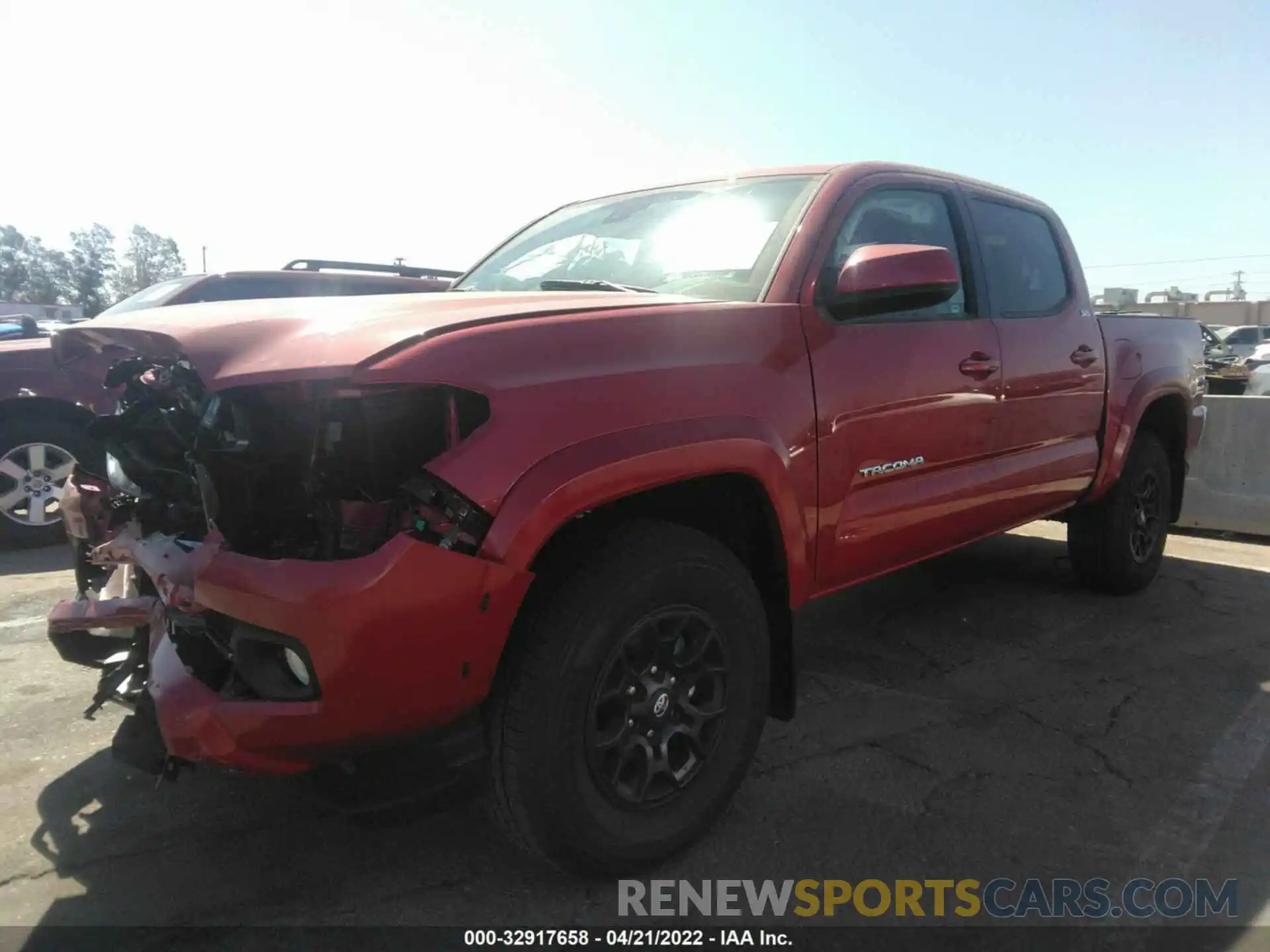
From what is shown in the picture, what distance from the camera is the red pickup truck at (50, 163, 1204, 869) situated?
1948 millimetres

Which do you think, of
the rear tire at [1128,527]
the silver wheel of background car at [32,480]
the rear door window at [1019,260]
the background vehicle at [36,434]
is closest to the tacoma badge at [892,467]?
the rear door window at [1019,260]

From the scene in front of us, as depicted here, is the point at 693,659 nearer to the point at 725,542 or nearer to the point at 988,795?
the point at 725,542

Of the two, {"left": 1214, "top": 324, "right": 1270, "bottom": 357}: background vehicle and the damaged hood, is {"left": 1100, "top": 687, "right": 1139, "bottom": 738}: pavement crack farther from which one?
{"left": 1214, "top": 324, "right": 1270, "bottom": 357}: background vehicle

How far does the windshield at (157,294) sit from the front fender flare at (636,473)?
5.56 meters

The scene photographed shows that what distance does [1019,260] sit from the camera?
13.5 feet

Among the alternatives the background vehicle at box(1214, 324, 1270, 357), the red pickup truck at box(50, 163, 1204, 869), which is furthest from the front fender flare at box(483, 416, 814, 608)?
the background vehicle at box(1214, 324, 1270, 357)

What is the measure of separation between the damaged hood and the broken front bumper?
1.27 feet

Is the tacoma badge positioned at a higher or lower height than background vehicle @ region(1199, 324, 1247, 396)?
higher

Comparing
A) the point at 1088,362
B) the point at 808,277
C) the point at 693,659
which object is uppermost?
the point at 808,277

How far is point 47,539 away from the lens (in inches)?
244

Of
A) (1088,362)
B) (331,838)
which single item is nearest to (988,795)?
(331,838)

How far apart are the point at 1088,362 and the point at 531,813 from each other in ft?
11.1

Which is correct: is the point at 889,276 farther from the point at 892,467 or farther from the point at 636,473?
the point at 636,473

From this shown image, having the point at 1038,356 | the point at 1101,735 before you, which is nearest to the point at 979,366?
the point at 1038,356
